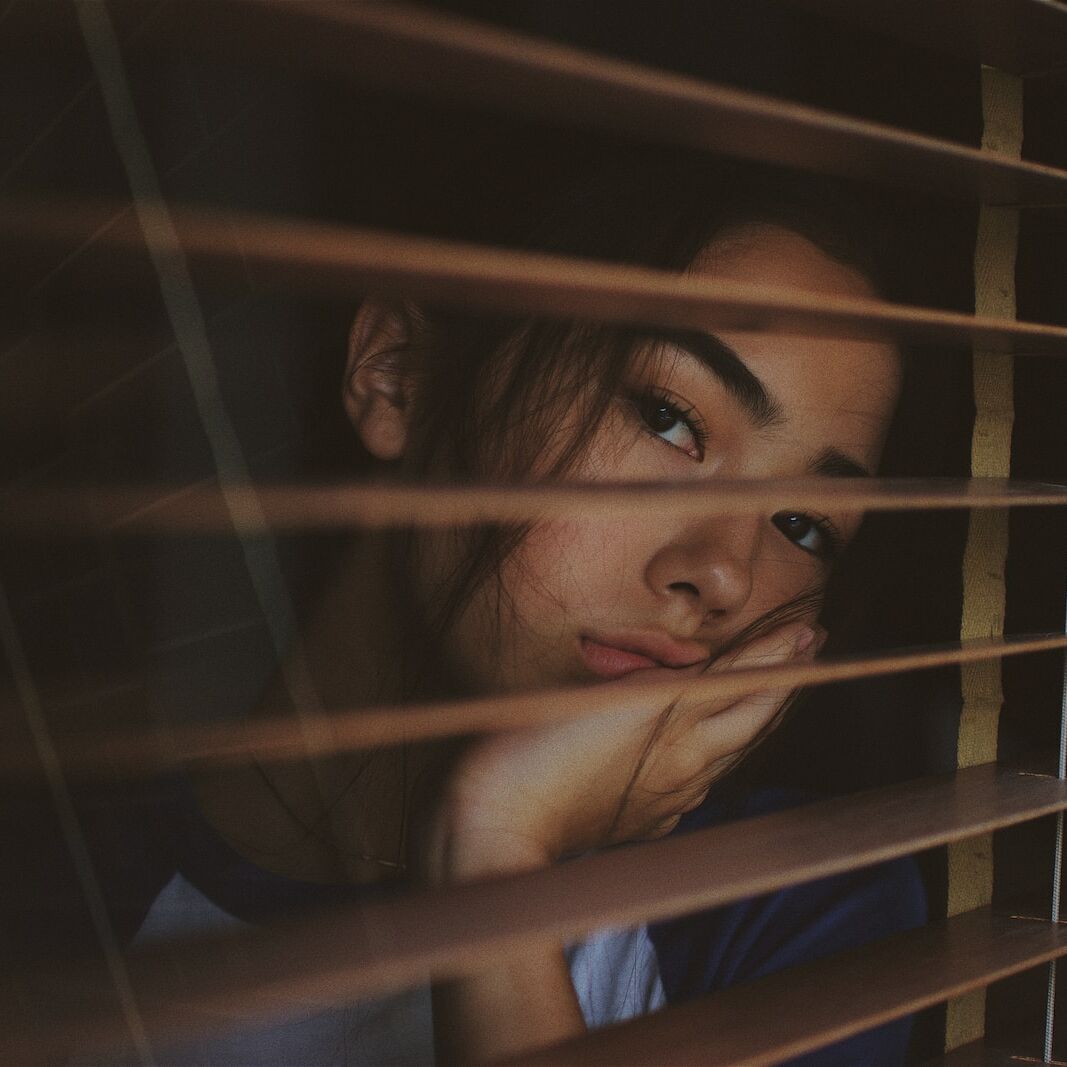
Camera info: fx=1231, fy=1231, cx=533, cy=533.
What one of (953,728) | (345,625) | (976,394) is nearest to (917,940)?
(953,728)

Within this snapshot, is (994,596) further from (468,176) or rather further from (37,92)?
(37,92)

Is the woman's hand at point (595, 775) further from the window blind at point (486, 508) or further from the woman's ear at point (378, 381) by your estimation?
the woman's ear at point (378, 381)

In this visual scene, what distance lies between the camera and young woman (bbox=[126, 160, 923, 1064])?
2.89 ft

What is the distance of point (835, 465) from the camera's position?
40.3 inches

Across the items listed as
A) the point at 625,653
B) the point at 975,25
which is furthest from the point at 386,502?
the point at 975,25

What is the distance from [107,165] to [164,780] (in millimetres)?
400

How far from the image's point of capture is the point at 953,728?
1.21 meters

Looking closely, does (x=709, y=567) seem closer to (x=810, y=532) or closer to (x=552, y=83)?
(x=810, y=532)

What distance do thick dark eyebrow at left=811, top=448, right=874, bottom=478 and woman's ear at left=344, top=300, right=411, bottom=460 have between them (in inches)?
13.5

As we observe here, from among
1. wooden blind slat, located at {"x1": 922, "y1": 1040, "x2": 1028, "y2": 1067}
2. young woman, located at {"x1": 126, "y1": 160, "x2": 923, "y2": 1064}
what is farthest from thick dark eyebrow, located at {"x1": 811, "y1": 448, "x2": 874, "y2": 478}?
wooden blind slat, located at {"x1": 922, "y1": 1040, "x2": 1028, "y2": 1067}

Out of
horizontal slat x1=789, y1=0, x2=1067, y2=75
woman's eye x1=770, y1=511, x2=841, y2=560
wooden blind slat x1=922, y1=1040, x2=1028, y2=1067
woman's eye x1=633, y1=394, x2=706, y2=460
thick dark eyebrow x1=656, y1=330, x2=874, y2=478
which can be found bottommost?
wooden blind slat x1=922, y1=1040, x2=1028, y2=1067

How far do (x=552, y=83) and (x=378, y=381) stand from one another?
10.5 inches

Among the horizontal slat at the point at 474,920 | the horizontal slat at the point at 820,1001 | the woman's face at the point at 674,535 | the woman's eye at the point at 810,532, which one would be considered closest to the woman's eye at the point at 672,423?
the woman's face at the point at 674,535

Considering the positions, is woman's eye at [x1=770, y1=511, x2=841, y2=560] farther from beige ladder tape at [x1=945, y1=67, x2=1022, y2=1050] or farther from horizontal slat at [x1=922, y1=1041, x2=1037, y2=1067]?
horizontal slat at [x1=922, y1=1041, x2=1037, y2=1067]
